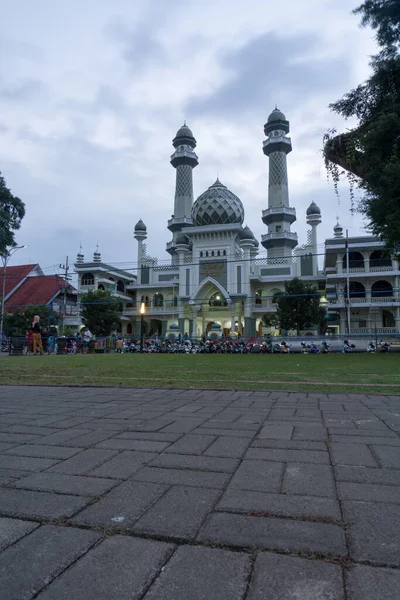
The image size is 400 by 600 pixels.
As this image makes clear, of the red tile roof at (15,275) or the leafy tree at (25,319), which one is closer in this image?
the leafy tree at (25,319)

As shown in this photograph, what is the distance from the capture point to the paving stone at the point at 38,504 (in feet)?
5.38

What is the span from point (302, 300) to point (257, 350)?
9.31 metres

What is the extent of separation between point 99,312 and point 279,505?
126 feet

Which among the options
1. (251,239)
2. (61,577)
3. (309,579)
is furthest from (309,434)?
(251,239)

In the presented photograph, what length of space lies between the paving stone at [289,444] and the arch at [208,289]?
4080cm

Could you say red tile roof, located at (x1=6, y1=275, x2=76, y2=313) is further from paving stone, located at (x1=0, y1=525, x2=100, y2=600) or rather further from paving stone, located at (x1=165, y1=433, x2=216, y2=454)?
paving stone, located at (x1=0, y1=525, x2=100, y2=600)

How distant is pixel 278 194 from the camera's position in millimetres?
50750

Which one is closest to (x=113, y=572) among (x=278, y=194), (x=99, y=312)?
(x=99, y=312)

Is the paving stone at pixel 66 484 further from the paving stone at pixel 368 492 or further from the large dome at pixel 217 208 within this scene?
the large dome at pixel 217 208

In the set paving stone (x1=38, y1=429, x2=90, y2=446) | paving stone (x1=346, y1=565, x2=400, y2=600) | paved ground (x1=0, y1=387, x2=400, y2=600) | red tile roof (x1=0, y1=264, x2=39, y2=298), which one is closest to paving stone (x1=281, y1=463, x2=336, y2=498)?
paved ground (x1=0, y1=387, x2=400, y2=600)

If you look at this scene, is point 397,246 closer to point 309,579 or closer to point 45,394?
point 45,394

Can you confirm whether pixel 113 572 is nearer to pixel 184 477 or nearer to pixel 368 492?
pixel 184 477

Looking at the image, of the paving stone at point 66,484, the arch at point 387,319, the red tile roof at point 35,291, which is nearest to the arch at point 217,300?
the arch at point 387,319

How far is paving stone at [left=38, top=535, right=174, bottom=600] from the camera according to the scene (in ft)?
3.76
